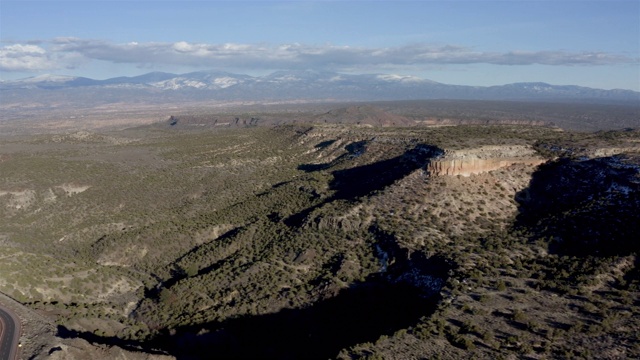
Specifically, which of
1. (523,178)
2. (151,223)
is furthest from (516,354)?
(151,223)

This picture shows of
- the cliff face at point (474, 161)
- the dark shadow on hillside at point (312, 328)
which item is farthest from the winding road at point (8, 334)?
the cliff face at point (474, 161)

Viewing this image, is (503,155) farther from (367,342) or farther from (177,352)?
(177,352)

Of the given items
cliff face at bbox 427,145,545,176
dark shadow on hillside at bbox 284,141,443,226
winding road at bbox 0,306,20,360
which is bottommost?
winding road at bbox 0,306,20,360

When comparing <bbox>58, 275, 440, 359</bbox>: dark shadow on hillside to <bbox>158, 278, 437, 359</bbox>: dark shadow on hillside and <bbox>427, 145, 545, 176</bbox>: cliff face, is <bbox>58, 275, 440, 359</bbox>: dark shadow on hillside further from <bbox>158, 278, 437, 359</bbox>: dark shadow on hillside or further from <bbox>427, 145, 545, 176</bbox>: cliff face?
<bbox>427, 145, 545, 176</bbox>: cliff face

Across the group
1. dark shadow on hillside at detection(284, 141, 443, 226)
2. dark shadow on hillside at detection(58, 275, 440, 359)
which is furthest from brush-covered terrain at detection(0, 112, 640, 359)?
dark shadow on hillside at detection(284, 141, 443, 226)

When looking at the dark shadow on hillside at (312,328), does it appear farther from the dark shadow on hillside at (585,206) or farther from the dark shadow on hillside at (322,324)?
the dark shadow on hillside at (585,206)
